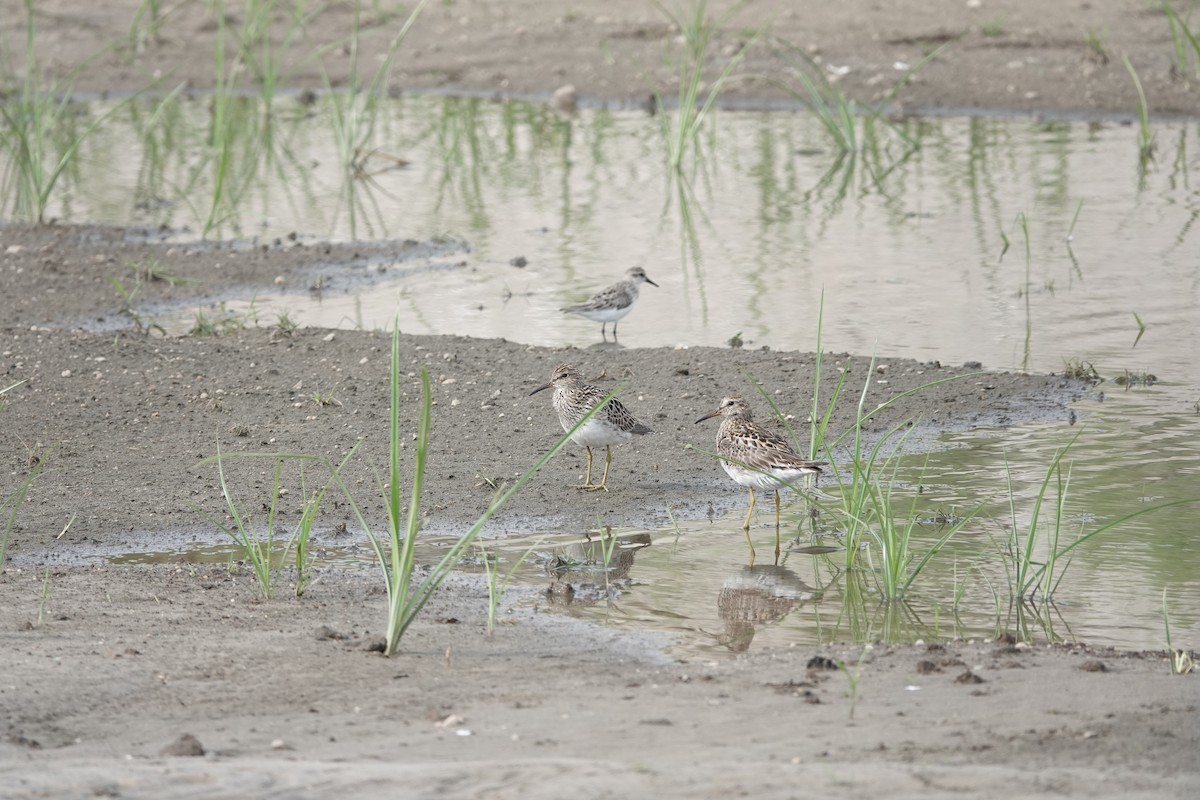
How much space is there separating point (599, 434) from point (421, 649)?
8.73 feet

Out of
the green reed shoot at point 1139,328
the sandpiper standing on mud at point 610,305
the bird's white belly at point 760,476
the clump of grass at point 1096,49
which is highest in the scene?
the clump of grass at point 1096,49

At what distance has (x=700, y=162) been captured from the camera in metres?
17.3

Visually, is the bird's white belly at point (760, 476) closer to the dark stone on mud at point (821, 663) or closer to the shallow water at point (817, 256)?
the shallow water at point (817, 256)

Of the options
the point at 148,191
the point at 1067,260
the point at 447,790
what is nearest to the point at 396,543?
the point at 447,790

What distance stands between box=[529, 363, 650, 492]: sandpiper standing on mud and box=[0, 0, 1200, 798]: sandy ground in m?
0.21

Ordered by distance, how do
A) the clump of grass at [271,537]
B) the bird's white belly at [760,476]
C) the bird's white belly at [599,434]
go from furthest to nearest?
the bird's white belly at [599,434] → the bird's white belly at [760,476] → the clump of grass at [271,537]

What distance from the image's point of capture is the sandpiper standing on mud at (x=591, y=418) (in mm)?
8250

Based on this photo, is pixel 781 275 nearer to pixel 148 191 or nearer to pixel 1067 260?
pixel 1067 260

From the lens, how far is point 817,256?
13.5 metres

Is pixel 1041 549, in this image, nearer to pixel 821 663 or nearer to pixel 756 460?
pixel 756 460

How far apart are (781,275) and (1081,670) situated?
772cm

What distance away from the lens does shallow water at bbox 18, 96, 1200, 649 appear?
7.34m

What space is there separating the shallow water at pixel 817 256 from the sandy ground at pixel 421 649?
0.68 m

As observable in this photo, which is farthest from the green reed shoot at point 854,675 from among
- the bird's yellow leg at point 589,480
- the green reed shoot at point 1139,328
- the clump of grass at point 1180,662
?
the green reed shoot at point 1139,328
